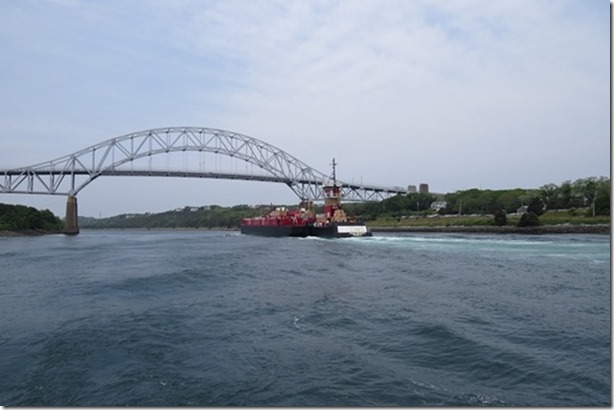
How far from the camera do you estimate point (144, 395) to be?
762 centimetres

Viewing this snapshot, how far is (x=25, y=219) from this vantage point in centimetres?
8700

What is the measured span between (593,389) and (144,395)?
7162 mm

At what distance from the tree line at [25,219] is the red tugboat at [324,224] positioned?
4242 centimetres

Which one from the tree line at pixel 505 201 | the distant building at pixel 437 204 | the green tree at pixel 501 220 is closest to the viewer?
the green tree at pixel 501 220

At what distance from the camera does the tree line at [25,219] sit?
273 feet

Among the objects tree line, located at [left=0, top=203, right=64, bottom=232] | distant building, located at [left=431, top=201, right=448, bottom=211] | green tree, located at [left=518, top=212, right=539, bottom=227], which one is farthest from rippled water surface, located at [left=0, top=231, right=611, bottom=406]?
distant building, located at [left=431, top=201, right=448, bottom=211]

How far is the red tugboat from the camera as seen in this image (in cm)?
5603

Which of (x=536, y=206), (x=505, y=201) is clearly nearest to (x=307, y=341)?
(x=536, y=206)

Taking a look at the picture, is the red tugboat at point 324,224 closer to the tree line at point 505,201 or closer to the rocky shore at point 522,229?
the rocky shore at point 522,229

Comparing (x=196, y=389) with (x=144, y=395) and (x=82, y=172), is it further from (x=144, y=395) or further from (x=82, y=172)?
(x=82, y=172)

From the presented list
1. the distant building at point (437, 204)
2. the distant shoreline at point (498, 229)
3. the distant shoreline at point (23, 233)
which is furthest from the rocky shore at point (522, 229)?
the distant shoreline at point (23, 233)

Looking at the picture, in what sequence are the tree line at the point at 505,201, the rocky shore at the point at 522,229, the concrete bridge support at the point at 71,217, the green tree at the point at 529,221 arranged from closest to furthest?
the rocky shore at the point at 522,229, the green tree at the point at 529,221, the tree line at the point at 505,201, the concrete bridge support at the point at 71,217

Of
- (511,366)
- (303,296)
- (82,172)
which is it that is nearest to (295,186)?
(82,172)

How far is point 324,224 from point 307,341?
4791cm
